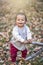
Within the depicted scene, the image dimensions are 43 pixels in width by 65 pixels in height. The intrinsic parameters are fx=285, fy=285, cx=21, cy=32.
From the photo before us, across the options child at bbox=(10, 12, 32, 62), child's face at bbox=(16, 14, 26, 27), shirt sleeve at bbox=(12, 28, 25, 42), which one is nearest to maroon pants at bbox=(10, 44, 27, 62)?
child at bbox=(10, 12, 32, 62)

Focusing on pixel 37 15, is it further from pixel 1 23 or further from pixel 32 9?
pixel 1 23

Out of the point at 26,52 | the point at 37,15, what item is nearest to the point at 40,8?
the point at 37,15

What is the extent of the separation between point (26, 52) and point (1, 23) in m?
0.67

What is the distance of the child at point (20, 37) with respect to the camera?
4.91 meters

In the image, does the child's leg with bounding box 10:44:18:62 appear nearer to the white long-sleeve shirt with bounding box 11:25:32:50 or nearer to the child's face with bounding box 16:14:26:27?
the white long-sleeve shirt with bounding box 11:25:32:50

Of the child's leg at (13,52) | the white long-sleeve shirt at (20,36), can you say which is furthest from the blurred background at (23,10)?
the child's leg at (13,52)

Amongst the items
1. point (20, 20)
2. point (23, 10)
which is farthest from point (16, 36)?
point (23, 10)

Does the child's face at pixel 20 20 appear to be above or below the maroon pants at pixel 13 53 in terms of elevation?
above

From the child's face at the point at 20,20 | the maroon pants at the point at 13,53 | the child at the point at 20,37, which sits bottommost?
the maroon pants at the point at 13,53

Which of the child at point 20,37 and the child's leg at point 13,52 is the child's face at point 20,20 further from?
Answer: the child's leg at point 13,52

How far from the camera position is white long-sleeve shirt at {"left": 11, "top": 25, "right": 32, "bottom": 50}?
4906 millimetres

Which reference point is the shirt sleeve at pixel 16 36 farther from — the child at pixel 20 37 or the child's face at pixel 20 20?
the child's face at pixel 20 20

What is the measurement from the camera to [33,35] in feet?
16.3

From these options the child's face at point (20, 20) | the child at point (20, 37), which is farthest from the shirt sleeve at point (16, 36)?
the child's face at point (20, 20)
